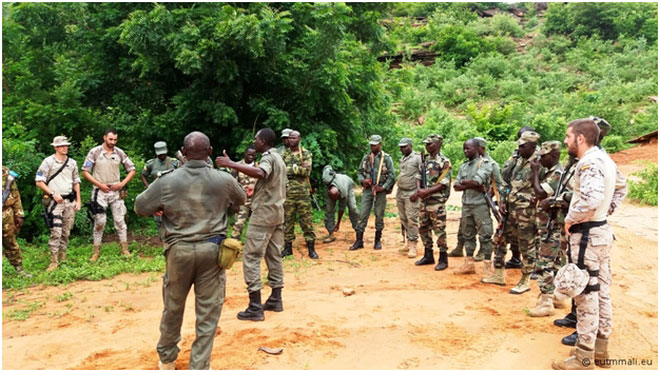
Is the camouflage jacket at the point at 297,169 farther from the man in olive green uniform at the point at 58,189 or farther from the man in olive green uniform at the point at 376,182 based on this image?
the man in olive green uniform at the point at 58,189

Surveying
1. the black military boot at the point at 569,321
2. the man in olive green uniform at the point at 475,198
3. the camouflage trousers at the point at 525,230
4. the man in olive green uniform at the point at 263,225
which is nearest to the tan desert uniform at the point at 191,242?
the man in olive green uniform at the point at 263,225

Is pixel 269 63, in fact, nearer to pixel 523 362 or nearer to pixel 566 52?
pixel 523 362

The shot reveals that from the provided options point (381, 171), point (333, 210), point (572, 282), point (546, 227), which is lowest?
point (333, 210)

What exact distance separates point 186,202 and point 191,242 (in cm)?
31

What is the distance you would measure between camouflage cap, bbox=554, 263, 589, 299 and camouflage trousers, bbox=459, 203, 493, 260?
9.38 ft

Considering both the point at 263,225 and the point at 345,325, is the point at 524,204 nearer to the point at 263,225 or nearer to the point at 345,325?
the point at 345,325

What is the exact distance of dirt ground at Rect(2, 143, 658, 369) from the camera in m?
4.32

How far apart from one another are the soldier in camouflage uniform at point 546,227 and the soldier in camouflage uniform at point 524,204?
217 mm

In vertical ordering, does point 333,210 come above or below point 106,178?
below

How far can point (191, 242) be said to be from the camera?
3.92 m

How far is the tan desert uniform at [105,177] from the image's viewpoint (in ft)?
26.0

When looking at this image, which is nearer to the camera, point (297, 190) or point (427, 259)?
point (427, 259)

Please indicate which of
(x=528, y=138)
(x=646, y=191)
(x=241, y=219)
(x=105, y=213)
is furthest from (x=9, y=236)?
(x=646, y=191)

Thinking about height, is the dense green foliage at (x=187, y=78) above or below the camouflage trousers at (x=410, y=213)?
above
